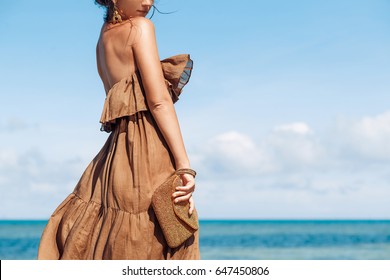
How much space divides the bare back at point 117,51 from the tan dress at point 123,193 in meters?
0.06

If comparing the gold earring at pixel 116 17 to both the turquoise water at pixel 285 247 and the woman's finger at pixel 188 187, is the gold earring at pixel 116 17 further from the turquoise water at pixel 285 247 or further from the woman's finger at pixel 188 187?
the turquoise water at pixel 285 247

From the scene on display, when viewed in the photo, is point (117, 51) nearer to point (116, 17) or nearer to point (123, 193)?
point (116, 17)

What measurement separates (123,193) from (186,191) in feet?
1.06

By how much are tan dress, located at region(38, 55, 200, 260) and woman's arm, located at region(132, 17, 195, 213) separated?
0.07m

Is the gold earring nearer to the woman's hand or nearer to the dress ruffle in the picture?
the dress ruffle

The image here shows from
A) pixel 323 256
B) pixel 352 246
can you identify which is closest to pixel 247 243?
pixel 352 246

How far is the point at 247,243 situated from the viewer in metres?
31.4

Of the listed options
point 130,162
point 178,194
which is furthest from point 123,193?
point 178,194

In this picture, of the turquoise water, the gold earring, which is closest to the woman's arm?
the gold earring

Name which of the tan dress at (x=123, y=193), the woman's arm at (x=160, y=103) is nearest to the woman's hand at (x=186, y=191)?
the woman's arm at (x=160, y=103)

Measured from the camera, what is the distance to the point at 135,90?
11.5 feet

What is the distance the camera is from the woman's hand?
3.39 meters

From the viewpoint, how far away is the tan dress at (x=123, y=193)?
3.39m
